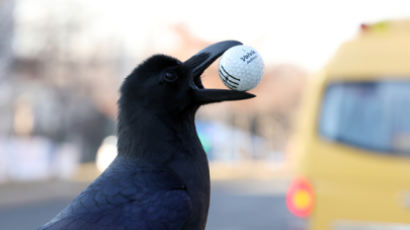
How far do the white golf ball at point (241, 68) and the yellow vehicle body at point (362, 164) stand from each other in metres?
3.30

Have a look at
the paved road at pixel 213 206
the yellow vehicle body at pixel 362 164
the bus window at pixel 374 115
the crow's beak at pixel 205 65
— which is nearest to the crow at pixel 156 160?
A: the crow's beak at pixel 205 65

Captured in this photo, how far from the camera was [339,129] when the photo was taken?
6.51 m

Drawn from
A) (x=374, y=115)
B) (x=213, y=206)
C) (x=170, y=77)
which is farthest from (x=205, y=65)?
(x=213, y=206)

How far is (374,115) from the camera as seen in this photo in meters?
6.38

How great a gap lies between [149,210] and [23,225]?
10.5 metres

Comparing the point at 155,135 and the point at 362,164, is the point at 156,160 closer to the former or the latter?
the point at 155,135

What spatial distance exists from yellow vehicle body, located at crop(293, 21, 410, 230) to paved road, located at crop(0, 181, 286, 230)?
6888mm

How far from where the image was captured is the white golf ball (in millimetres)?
2797

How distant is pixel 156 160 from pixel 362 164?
12.5 feet

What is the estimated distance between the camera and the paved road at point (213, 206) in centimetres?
1346

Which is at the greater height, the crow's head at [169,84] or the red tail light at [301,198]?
the crow's head at [169,84]

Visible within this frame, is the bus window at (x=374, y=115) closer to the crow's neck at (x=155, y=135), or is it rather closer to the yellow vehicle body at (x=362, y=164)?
the yellow vehicle body at (x=362, y=164)

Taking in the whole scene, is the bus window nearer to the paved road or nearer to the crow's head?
the crow's head

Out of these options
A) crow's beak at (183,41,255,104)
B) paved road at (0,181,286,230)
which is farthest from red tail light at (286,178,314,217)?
paved road at (0,181,286,230)
